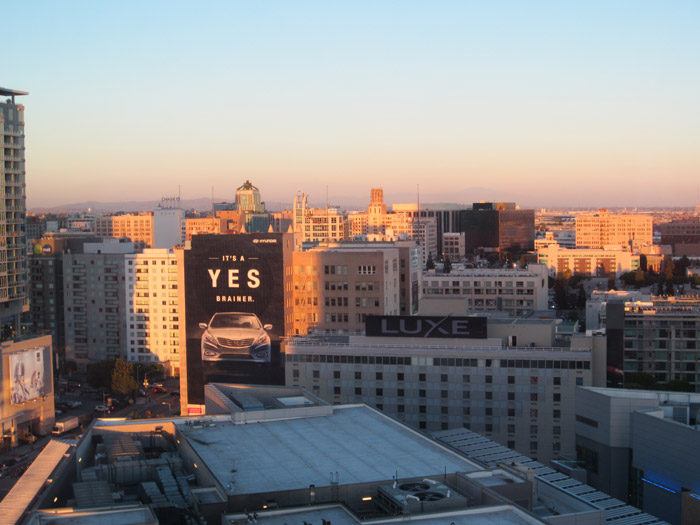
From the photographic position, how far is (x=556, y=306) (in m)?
148

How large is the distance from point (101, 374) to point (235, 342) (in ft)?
103

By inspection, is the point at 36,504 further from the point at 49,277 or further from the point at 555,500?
the point at 49,277

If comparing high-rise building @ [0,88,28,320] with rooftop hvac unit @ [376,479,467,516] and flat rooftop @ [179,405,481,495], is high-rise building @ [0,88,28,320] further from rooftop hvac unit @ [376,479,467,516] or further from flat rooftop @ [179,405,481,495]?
rooftop hvac unit @ [376,479,467,516]

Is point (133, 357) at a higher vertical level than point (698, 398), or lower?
lower

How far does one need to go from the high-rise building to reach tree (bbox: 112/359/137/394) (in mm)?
12506

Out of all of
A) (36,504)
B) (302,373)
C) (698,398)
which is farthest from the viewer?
(302,373)

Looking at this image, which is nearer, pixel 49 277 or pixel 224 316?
pixel 224 316

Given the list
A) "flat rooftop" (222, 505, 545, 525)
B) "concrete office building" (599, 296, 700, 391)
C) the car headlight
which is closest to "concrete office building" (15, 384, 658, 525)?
"flat rooftop" (222, 505, 545, 525)

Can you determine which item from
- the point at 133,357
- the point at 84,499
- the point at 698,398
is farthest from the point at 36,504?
the point at 133,357

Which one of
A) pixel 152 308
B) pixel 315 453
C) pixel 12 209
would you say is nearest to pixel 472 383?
pixel 315 453

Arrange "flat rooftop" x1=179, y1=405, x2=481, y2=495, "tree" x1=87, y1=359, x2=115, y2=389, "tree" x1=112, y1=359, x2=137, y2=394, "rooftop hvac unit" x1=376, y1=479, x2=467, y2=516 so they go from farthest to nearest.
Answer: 1. "tree" x1=87, y1=359, x2=115, y2=389
2. "tree" x1=112, y1=359, x2=137, y2=394
3. "flat rooftop" x1=179, y1=405, x2=481, y2=495
4. "rooftop hvac unit" x1=376, y1=479, x2=467, y2=516

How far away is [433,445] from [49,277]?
294 feet

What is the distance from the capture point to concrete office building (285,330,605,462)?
5603cm

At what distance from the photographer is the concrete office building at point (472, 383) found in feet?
184
